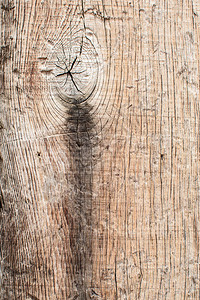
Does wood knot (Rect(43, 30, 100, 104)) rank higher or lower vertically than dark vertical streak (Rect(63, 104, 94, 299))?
higher

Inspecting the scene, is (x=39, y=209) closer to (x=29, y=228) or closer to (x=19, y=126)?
(x=29, y=228)

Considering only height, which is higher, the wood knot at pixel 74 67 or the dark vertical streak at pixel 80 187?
the wood knot at pixel 74 67

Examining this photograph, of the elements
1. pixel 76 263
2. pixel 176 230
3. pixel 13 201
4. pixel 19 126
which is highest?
pixel 19 126

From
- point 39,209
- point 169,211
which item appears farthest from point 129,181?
point 39,209

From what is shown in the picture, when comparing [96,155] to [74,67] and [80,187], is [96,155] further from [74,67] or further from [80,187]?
[74,67]

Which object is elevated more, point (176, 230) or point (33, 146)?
point (33, 146)

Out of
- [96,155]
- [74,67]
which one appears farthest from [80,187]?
[74,67]
